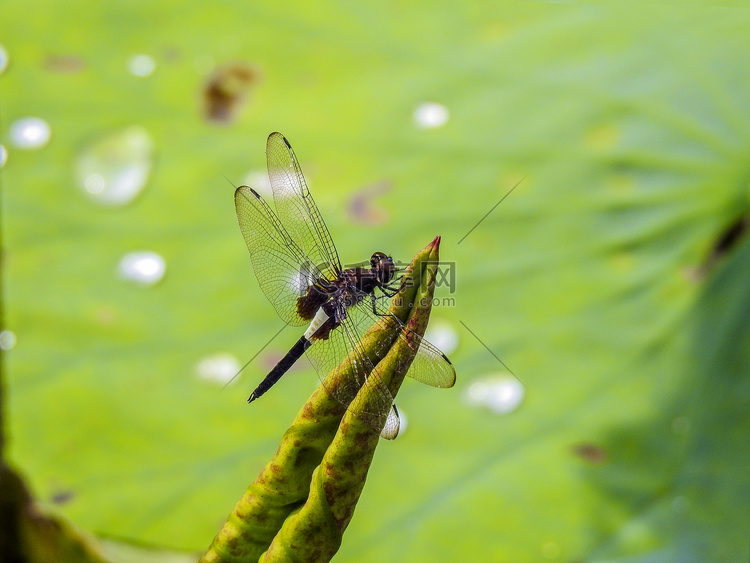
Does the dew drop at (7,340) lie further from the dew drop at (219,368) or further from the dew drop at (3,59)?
the dew drop at (3,59)

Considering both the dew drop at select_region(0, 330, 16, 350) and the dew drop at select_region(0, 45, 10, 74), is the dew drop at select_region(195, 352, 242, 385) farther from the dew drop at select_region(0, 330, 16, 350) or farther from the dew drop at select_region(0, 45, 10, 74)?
the dew drop at select_region(0, 45, 10, 74)

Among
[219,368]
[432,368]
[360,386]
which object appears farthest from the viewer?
[219,368]

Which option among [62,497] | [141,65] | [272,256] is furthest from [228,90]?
[62,497]

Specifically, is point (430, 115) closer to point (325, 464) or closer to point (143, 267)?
point (143, 267)

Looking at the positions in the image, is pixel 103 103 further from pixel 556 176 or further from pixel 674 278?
pixel 674 278

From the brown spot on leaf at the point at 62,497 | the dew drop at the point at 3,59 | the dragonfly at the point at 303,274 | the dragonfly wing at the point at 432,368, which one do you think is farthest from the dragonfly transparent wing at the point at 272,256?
the dew drop at the point at 3,59

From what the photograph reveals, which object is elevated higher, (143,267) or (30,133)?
(30,133)
